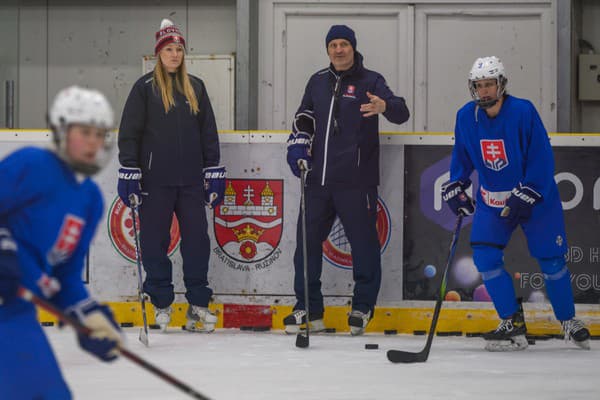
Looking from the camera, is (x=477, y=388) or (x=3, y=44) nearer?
(x=477, y=388)

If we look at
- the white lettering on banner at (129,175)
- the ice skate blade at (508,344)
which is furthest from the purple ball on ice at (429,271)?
the white lettering on banner at (129,175)

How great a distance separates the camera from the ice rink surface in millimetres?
3824

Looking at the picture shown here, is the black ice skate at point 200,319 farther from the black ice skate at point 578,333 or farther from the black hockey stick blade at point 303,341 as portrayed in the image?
the black ice skate at point 578,333

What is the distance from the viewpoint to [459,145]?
16.6ft

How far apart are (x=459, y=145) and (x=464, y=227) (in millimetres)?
788

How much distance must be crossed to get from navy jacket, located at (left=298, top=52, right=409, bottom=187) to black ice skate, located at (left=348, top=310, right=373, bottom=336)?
0.65 metres

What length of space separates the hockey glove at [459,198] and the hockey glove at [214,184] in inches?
46.5

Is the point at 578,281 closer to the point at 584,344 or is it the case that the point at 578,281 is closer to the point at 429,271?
the point at 584,344

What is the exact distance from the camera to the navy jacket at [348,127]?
17.9ft

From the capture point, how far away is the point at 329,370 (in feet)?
14.4

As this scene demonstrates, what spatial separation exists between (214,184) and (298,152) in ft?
1.55

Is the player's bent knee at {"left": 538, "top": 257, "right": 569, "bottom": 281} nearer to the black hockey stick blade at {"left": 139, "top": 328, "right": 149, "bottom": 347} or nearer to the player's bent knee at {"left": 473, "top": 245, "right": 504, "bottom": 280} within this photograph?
the player's bent knee at {"left": 473, "top": 245, "right": 504, "bottom": 280}

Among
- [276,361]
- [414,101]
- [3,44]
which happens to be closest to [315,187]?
[276,361]

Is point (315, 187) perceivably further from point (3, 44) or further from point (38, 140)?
→ point (3, 44)
